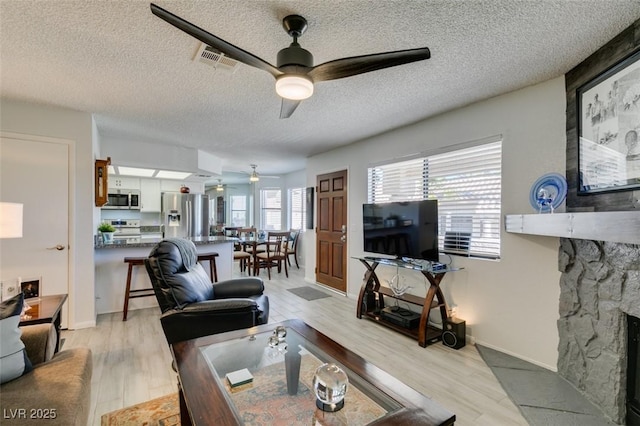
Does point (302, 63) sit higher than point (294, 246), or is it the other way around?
point (302, 63)

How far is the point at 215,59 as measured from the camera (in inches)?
87.2

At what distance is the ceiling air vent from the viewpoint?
2.11m

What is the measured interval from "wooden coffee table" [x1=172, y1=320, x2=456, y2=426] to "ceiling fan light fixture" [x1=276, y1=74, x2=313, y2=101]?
152 cm

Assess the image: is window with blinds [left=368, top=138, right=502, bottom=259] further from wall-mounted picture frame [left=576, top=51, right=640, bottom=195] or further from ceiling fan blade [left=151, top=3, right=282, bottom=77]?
ceiling fan blade [left=151, top=3, right=282, bottom=77]

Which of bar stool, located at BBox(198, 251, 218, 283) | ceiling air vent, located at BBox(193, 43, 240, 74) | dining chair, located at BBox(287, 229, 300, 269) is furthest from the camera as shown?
dining chair, located at BBox(287, 229, 300, 269)

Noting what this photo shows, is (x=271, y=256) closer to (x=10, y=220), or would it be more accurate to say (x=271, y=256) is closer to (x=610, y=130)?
(x=10, y=220)

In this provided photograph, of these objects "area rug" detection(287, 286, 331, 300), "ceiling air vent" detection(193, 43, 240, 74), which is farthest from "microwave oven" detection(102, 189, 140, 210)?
"ceiling air vent" detection(193, 43, 240, 74)

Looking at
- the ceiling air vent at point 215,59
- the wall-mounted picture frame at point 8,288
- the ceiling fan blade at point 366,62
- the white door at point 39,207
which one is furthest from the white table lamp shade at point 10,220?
the ceiling fan blade at point 366,62

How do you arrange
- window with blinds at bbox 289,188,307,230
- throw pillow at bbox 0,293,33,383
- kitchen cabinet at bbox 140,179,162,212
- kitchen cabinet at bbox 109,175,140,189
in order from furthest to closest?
window with blinds at bbox 289,188,307,230 → kitchen cabinet at bbox 140,179,162,212 → kitchen cabinet at bbox 109,175,140,189 → throw pillow at bbox 0,293,33,383

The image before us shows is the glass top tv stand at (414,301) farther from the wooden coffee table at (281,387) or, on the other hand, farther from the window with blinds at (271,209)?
the window with blinds at (271,209)

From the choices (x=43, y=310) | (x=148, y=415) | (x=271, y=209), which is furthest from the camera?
(x=271, y=209)

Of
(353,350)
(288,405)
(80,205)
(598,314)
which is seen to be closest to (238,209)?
(80,205)

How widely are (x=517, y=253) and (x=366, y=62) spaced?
2248mm

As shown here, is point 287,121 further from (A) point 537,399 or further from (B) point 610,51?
(A) point 537,399
